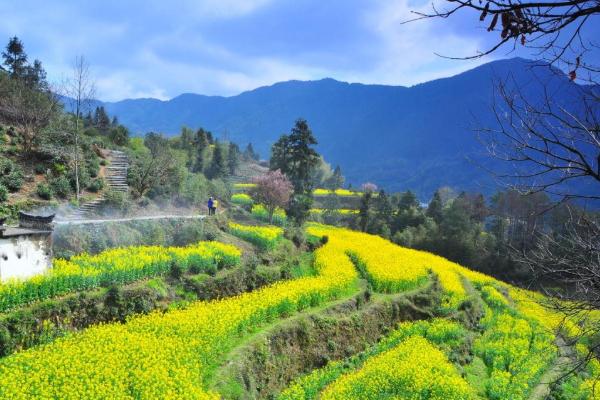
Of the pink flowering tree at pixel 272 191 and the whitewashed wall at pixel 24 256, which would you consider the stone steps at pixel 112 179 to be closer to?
the whitewashed wall at pixel 24 256

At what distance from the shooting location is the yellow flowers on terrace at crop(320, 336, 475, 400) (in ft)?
47.4

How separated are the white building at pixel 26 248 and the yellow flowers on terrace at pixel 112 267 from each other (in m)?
0.54

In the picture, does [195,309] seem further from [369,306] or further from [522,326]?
[522,326]

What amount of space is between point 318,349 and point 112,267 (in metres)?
9.10

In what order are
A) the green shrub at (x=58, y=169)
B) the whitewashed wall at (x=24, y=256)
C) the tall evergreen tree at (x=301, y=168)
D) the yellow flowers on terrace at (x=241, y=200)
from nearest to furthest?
the whitewashed wall at (x=24, y=256) → the green shrub at (x=58, y=169) → the tall evergreen tree at (x=301, y=168) → the yellow flowers on terrace at (x=241, y=200)

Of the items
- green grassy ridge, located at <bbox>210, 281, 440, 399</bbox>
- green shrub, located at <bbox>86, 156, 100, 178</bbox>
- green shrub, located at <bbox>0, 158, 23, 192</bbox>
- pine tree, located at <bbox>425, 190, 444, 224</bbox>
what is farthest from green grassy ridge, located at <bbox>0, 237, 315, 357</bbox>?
pine tree, located at <bbox>425, 190, 444, 224</bbox>

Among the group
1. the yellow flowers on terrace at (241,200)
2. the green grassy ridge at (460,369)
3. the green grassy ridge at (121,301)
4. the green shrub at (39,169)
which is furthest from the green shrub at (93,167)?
the green grassy ridge at (460,369)

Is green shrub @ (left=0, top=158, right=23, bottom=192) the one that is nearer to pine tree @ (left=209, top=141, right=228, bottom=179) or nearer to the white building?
the white building

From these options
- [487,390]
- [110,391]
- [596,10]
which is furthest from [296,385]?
[596,10]

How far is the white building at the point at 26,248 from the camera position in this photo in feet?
46.0

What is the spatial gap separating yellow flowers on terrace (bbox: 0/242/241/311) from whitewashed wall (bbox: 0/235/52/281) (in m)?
0.49

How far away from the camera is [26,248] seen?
48.2 ft

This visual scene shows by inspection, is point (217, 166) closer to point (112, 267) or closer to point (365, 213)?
point (365, 213)

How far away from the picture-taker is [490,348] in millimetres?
20406
